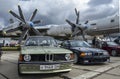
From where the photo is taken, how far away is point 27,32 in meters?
26.2

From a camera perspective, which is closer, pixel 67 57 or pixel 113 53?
pixel 67 57

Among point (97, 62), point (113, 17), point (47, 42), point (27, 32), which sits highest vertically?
point (113, 17)

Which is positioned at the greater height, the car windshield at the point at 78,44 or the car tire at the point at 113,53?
the car windshield at the point at 78,44

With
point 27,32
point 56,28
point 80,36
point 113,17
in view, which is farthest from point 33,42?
point 56,28

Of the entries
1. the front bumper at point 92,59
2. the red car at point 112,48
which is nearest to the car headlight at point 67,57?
the front bumper at point 92,59

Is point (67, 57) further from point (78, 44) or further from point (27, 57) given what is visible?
point (78, 44)

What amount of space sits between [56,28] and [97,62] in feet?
93.5

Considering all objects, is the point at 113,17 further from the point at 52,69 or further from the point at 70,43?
the point at 52,69

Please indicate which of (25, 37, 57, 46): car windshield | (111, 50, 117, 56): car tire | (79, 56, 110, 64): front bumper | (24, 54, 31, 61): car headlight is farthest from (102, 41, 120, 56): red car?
(24, 54, 31, 61): car headlight

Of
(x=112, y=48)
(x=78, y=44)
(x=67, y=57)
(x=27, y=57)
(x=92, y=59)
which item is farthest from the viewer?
(x=112, y=48)

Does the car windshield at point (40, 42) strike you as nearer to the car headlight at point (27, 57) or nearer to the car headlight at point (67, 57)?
the car headlight at point (67, 57)

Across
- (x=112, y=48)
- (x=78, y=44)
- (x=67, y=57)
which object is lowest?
(x=67, y=57)

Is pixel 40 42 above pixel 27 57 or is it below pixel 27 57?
above

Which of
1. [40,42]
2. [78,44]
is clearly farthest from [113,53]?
[40,42]
